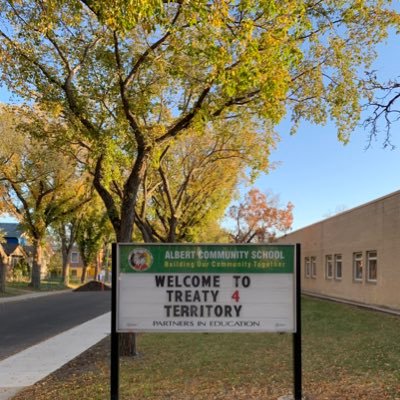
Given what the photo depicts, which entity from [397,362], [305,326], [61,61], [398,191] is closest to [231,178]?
[398,191]

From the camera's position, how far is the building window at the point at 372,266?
72.2 ft

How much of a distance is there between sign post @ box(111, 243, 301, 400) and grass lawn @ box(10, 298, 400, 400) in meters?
1.01

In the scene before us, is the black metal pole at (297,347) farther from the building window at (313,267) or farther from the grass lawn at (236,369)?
the building window at (313,267)

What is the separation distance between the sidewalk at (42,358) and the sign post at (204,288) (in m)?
2.37

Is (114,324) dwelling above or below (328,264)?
below

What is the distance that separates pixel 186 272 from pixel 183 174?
16107 millimetres

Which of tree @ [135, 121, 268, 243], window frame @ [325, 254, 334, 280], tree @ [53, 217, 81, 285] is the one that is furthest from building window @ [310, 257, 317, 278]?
tree @ [53, 217, 81, 285]

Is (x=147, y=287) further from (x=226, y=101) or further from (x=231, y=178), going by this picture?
(x=231, y=178)

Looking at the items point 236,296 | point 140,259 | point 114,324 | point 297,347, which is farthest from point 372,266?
point 114,324

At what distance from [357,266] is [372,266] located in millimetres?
2283

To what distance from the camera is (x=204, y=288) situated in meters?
6.59

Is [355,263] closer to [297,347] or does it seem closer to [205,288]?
[297,347]

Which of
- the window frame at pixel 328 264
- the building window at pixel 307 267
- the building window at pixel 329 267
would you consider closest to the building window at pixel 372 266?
the window frame at pixel 328 264

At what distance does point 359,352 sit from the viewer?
32.7ft
